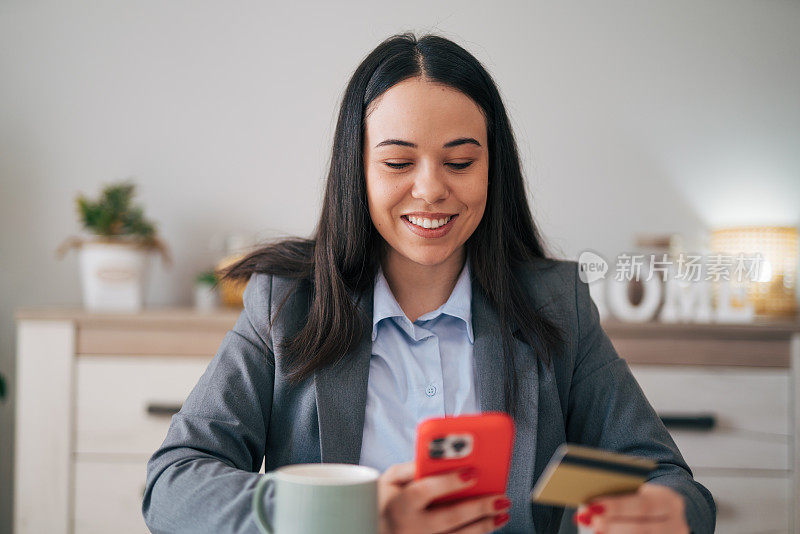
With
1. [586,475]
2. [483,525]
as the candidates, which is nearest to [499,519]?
[483,525]

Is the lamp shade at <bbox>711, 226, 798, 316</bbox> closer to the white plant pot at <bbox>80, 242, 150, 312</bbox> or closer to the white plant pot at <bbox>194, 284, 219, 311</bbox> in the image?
the white plant pot at <bbox>194, 284, 219, 311</bbox>

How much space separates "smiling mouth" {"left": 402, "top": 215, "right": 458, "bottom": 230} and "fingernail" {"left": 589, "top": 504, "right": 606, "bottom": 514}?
55 centimetres

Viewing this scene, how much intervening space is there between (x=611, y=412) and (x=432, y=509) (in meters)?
0.54

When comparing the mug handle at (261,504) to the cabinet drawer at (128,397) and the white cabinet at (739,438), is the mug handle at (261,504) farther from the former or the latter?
the white cabinet at (739,438)

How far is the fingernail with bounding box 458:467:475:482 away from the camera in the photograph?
691 mm

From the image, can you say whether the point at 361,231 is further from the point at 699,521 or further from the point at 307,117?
the point at 307,117

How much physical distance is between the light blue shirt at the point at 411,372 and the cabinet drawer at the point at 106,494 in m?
1.20

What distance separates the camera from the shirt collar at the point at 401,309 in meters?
1.18

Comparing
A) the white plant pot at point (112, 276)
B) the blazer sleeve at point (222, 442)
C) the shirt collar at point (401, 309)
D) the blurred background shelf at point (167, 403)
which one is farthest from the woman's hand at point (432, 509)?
the white plant pot at point (112, 276)

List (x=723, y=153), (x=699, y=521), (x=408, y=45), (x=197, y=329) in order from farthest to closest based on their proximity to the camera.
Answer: (x=723, y=153) < (x=197, y=329) < (x=408, y=45) < (x=699, y=521)

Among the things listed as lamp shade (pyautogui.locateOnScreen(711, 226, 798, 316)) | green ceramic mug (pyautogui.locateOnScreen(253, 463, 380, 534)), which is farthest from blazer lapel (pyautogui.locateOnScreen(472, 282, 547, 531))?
lamp shade (pyautogui.locateOnScreen(711, 226, 798, 316))

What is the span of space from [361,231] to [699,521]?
26.5 inches

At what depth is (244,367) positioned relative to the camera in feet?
3.64

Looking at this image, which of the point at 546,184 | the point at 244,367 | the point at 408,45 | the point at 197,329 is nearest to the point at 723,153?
the point at 546,184
